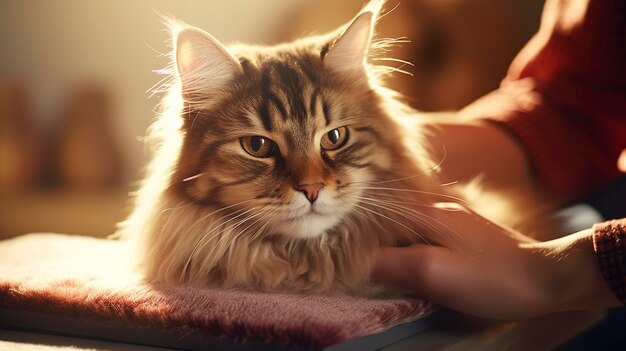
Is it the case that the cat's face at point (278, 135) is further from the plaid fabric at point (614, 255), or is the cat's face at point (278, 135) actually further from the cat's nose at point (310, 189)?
the plaid fabric at point (614, 255)

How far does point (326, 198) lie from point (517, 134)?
69 centimetres

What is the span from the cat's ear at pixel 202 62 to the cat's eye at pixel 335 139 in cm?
19

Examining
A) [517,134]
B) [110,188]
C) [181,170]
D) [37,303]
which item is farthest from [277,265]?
[110,188]

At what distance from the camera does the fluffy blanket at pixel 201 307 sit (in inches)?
30.5

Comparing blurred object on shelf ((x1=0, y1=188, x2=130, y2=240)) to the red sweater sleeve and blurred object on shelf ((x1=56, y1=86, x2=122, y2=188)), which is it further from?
the red sweater sleeve

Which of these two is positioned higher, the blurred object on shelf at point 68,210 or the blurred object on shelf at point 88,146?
the blurred object on shelf at point 88,146

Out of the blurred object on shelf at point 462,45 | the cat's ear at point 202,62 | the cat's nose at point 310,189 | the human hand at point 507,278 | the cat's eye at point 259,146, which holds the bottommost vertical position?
the human hand at point 507,278

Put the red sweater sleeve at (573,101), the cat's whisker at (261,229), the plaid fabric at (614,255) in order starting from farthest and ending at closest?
the red sweater sleeve at (573,101), the cat's whisker at (261,229), the plaid fabric at (614,255)

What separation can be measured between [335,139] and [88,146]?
48.2 inches

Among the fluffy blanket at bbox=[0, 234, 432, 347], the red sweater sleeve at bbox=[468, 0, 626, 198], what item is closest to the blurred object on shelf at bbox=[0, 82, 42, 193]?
the fluffy blanket at bbox=[0, 234, 432, 347]

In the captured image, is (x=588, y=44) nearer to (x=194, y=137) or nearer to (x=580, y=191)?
(x=580, y=191)

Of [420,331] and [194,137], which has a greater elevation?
[194,137]

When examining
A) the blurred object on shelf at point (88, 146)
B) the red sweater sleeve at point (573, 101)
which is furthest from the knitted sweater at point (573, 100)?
the blurred object on shelf at point (88, 146)

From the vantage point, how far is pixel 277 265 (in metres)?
1.05
